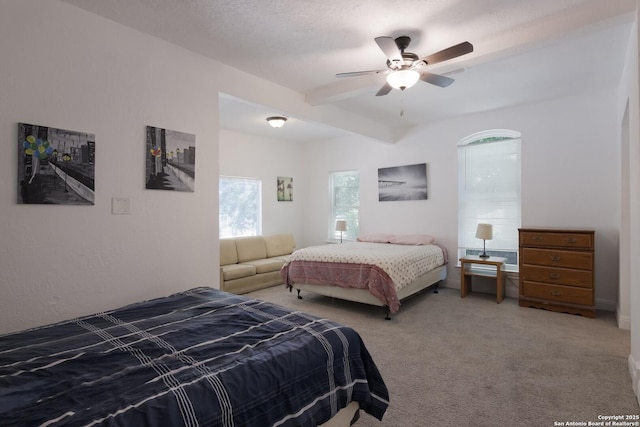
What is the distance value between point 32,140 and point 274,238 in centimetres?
440

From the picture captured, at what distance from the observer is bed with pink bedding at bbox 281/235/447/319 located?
384 centimetres

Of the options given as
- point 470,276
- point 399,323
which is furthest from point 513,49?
point 470,276

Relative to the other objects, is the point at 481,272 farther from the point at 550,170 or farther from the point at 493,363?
the point at 493,363

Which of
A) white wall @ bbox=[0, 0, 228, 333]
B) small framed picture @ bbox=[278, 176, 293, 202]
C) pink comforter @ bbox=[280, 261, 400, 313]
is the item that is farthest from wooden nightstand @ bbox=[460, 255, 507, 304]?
small framed picture @ bbox=[278, 176, 293, 202]

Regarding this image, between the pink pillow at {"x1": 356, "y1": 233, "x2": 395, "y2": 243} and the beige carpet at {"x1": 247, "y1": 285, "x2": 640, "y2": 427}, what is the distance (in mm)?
1471

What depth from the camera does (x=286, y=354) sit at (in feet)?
5.10

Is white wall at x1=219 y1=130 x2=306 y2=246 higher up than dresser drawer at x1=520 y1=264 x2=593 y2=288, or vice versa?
white wall at x1=219 y1=130 x2=306 y2=246

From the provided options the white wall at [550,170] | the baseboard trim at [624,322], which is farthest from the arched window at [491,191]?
the baseboard trim at [624,322]

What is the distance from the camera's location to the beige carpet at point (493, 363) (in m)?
2.11

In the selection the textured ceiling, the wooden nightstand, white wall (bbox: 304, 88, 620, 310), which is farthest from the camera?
the wooden nightstand

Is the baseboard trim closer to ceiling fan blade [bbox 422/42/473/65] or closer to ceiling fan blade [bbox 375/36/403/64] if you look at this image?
ceiling fan blade [bbox 422/42/473/65]

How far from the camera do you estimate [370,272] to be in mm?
3910

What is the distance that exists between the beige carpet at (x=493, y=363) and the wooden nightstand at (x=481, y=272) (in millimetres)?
260

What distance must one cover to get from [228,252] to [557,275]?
4.51m
